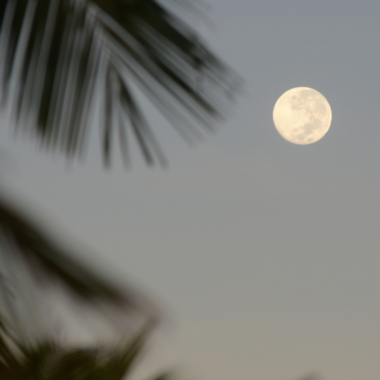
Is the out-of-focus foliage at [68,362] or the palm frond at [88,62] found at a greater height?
the palm frond at [88,62]

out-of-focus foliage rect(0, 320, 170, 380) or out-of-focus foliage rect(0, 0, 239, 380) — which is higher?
out-of-focus foliage rect(0, 0, 239, 380)

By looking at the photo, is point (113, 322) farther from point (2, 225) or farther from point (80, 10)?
point (80, 10)

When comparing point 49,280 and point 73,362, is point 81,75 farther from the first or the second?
point 73,362

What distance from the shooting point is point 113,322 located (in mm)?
1247

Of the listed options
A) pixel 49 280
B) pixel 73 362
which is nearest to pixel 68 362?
pixel 73 362

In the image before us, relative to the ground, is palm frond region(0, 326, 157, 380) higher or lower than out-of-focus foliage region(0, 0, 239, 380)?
lower

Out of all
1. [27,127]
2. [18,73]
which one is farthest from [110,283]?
[18,73]

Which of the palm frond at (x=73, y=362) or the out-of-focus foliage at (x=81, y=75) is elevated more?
the out-of-focus foliage at (x=81, y=75)

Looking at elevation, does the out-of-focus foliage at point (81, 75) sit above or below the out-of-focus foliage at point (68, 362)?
above

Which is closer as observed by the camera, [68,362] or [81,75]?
[81,75]

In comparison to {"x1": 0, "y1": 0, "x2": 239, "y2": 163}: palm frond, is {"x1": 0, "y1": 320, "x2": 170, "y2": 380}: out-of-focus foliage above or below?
below

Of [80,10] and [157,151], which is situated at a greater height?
[80,10]

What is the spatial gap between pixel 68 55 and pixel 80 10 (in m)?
0.12

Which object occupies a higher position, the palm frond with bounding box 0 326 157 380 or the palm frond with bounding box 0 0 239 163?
the palm frond with bounding box 0 0 239 163
